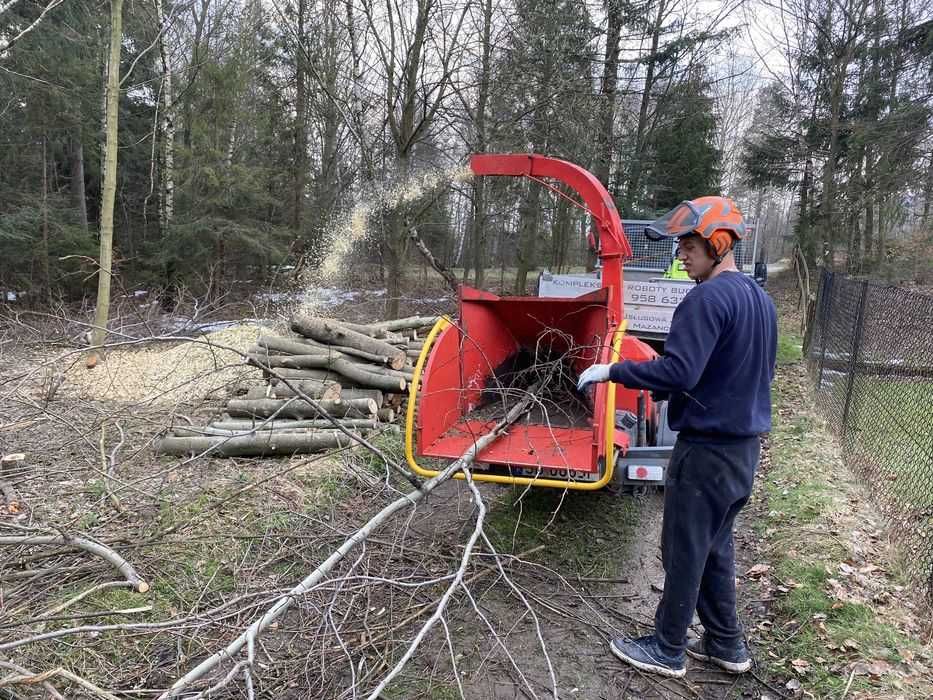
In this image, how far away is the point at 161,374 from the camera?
27.3 ft

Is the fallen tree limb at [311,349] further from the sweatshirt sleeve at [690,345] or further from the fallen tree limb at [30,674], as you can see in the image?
the fallen tree limb at [30,674]

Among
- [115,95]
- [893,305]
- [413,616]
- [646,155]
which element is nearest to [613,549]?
[413,616]

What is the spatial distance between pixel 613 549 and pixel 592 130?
40.0 feet

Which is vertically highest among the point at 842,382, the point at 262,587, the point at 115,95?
the point at 115,95

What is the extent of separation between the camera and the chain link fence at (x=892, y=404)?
4137 millimetres

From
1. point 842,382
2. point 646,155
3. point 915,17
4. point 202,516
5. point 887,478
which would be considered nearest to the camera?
point 202,516

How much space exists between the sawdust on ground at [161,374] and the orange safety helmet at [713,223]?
4870 millimetres

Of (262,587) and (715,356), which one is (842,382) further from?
(262,587)

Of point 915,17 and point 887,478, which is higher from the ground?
point 915,17

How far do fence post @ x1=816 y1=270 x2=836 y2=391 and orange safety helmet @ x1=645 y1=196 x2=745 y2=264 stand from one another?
5.85 metres

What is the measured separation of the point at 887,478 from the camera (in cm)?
478

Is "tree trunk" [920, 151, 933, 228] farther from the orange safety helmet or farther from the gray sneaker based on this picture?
the gray sneaker

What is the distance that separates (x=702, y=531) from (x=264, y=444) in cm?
389

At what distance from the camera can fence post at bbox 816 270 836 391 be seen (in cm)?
768
